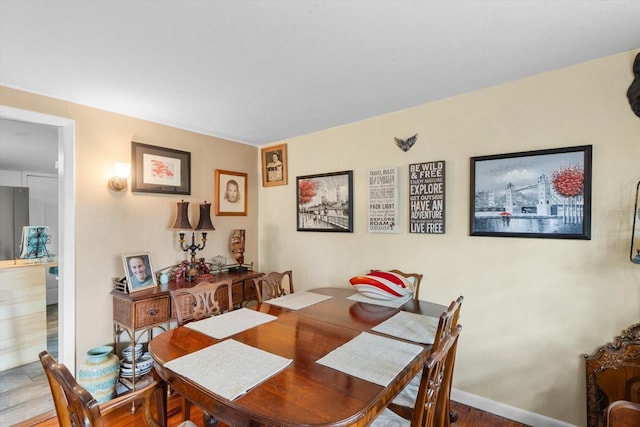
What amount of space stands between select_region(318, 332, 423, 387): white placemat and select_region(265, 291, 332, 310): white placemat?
2.17ft

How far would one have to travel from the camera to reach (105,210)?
254 cm

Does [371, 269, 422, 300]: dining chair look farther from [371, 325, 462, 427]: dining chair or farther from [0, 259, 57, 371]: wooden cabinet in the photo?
[0, 259, 57, 371]: wooden cabinet

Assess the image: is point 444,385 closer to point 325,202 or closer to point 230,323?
point 230,323

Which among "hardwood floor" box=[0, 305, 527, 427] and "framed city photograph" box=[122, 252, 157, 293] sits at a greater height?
"framed city photograph" box=[122, 252, 157, 293]

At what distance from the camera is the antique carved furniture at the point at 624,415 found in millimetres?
1201

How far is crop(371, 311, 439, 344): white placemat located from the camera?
5.05ft

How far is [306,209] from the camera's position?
10.9ft

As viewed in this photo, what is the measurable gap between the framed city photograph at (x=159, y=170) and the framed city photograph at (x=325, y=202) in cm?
117

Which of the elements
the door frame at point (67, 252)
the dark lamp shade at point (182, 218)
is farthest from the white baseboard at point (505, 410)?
the door frame at point (67, 252)

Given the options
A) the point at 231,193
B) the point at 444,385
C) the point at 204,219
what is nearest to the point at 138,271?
the point at 204,219

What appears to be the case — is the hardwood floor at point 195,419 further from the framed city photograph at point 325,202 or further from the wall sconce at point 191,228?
the framed city photograph at point 325,202

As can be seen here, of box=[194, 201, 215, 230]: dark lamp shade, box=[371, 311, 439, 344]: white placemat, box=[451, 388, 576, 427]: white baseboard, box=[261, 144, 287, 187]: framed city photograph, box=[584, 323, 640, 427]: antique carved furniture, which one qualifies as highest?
box=[261, 144, 287, 187]: framed city photograph

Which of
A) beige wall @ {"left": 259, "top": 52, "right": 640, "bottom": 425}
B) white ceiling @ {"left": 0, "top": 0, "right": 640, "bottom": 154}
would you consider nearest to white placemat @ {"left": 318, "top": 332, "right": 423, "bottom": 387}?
beige wall @ {"left": 259, "top": 52, "right": 640, "bottom": 425}

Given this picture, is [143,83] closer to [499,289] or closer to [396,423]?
[396,423]
